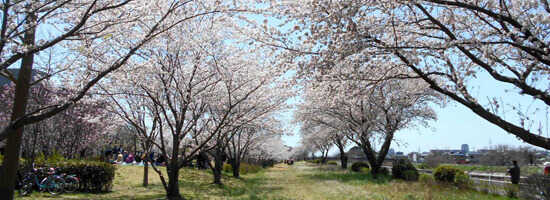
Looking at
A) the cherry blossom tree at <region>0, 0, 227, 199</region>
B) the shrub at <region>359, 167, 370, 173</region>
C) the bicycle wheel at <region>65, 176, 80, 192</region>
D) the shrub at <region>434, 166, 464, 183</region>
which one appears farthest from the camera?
the shrub at <region>359, 167, 370, 173</region>

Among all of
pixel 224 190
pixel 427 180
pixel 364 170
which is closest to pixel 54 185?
pixel 224 190

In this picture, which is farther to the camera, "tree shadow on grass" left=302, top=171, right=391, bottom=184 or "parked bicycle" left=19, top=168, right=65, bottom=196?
"tree shadow on grass" left=302, top=171, right=391, bottom=184

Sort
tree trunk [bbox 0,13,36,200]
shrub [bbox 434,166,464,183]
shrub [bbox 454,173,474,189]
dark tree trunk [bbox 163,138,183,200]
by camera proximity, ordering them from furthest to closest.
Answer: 1. shrub [bbox 434,166,464,183]
2. shrub [bbox 454,173,474,189]
3. dark tree trunk [bbox 163,138,183,200]
4. tree trunk [bbox 0,13,36,200]

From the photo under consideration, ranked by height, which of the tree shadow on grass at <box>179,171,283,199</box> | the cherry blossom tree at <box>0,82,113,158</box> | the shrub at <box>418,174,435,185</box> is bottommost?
the tree shadow on grass at <box>179,171,283,199</box>

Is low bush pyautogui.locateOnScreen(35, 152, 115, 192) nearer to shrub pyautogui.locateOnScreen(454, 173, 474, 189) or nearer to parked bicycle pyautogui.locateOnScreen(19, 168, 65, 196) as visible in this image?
parked bicycle pyautogui.locateOnScreen(19, 168, 65, 196)

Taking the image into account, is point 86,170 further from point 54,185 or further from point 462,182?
point 462,182

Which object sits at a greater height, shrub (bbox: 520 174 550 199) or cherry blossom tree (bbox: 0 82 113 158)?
cherry blossom tree (bbox: 0 82 113 158)

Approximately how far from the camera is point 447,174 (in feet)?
48.5

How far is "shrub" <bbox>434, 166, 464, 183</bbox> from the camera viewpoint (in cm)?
1445

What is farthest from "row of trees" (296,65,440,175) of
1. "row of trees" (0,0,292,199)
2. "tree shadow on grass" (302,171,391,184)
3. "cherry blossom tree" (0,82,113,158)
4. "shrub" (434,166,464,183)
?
"cherry blossom tree" (0,82,113,158)

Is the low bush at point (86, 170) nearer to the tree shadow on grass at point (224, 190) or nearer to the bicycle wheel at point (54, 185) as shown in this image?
the bicycle wheel at point (54, 185)

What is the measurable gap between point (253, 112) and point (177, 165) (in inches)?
203

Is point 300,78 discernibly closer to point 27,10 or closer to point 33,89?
point 27,10

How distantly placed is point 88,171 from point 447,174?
47.7ft
